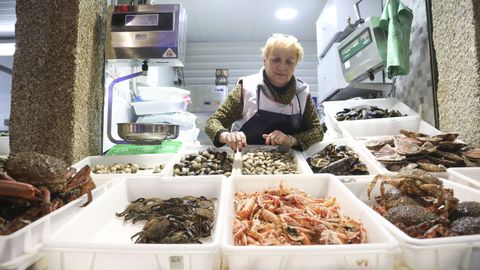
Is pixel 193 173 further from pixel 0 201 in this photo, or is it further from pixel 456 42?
pixel 456 42

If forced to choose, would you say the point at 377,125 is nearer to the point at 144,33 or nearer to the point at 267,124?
the point at 267,124

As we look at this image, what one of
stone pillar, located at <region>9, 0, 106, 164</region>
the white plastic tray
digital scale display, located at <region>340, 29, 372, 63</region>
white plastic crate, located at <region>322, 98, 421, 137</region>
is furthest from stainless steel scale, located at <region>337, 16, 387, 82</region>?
stone pillar, located at <region>9, 0, 106, 164</region>

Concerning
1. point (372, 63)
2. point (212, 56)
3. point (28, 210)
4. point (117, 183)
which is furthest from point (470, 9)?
point (212, 56)

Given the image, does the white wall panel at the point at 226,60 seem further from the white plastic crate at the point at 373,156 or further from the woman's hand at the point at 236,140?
the woman's hand at the point at 236,140

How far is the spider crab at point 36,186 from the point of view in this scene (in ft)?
3.13

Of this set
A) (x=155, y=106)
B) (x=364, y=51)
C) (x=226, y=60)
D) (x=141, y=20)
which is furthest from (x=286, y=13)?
(x=141, y=20)

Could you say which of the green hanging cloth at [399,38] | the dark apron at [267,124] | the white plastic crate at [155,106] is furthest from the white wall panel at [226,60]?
the dark apron at [267,124]

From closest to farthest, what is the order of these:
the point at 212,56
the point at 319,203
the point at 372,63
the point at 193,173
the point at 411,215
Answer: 1. the point at 411,215
2. the point at 319,203
3. the point at 193,173
4. the point at 372,63
5. the point at 212,56

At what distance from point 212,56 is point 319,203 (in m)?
6.31

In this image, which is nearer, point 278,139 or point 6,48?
point 278,139

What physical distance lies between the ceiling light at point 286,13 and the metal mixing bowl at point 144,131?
421 cm

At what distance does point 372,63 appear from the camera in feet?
9.71

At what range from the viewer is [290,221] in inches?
39.2

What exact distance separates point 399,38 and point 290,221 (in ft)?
7.23
